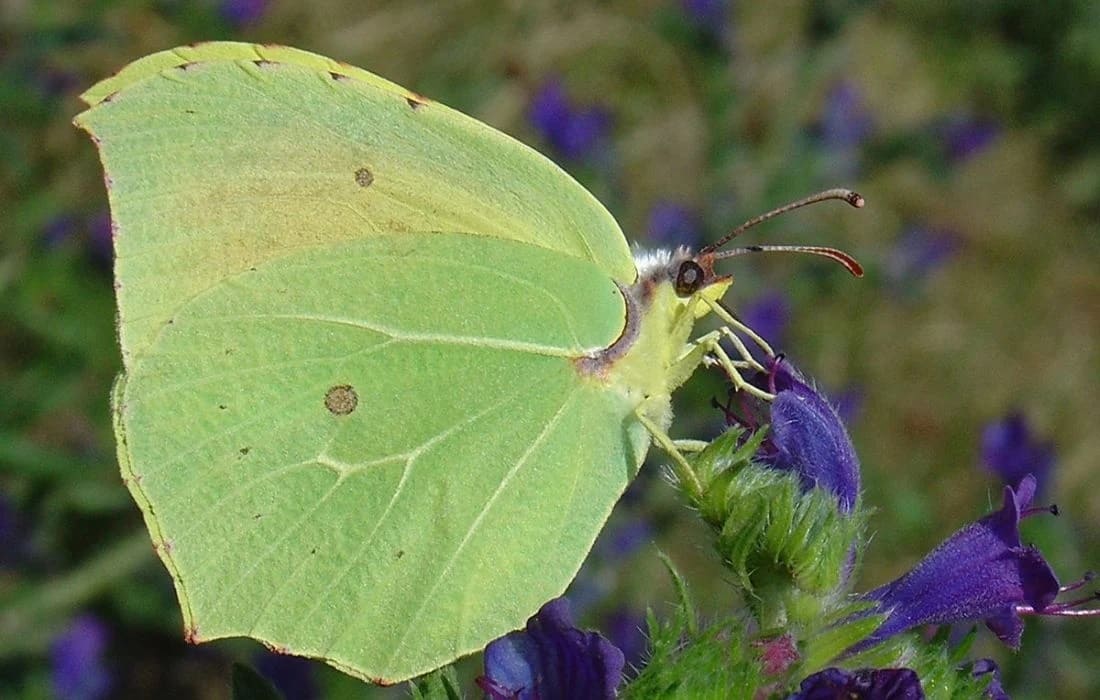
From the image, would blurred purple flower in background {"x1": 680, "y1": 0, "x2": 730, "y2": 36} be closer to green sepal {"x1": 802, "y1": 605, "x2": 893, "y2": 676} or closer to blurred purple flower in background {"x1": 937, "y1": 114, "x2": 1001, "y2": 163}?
blurred purple flower in background {"x1": 937, "y1": 114, "x2": 1001, "y2": 163}

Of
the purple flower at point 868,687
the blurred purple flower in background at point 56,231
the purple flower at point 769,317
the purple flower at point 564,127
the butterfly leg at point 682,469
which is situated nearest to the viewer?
the purple flower at point 868,687

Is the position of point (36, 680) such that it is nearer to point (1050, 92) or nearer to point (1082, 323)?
point (1082, 323)

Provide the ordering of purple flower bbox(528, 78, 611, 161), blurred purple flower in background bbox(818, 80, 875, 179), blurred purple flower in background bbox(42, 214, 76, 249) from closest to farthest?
1. blurred purple flower in background bbox(42, 214, 76, 249)
2. purple flower bbox(528, 78, 611, 161)
3. blurred purple flower in background bbox(818, 80, 875, 179)

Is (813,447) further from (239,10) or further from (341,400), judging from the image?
(239,10)

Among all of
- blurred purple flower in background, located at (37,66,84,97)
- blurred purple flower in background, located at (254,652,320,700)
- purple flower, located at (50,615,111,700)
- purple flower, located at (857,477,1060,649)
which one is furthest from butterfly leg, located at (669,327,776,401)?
blurred purple flower in background, located at (37,66,84,97)

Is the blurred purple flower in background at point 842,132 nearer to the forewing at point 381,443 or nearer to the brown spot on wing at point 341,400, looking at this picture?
the forewing at point 381,443

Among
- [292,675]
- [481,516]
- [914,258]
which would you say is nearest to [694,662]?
[481,516]

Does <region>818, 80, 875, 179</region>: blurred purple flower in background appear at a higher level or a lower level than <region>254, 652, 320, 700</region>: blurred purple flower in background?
higher

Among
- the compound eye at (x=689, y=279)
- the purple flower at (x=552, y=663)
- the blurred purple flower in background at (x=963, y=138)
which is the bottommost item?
the blurred purple flower in background at (x=963, y=138)

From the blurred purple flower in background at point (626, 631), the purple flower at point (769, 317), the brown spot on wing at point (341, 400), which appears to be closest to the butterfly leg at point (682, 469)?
the brown spot on wing at point (341, 400)
